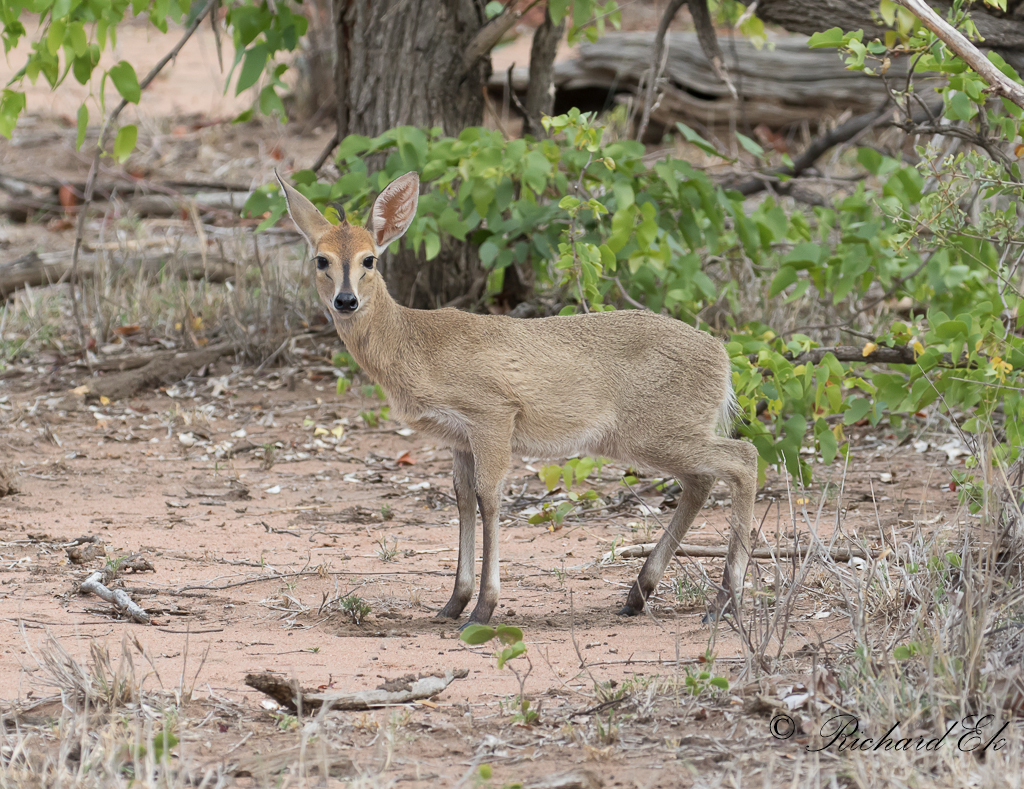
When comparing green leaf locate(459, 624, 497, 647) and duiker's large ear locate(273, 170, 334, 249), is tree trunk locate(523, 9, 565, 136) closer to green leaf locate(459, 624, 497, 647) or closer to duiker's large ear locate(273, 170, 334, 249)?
duiker's large ear locate(273, 170, 334, 249)

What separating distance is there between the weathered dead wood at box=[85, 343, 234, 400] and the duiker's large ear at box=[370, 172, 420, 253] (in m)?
4.04

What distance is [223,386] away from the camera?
28.4ft

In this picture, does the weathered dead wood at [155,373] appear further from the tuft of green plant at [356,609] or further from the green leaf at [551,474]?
the tuft of green plant at [356,609]

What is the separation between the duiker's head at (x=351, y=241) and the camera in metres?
4.88

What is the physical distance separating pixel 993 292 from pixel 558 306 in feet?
10.6

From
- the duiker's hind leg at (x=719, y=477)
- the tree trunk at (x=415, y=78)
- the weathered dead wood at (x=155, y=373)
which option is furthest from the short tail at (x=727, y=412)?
the weathered dead wood at (x=155, y=373)

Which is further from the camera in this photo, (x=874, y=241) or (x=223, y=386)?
(x=223, y=386)

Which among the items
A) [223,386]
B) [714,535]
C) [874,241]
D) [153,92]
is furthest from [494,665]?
[153,92]

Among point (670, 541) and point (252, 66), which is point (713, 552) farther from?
point (252, 66)

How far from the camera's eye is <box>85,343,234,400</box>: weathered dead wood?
8508mm

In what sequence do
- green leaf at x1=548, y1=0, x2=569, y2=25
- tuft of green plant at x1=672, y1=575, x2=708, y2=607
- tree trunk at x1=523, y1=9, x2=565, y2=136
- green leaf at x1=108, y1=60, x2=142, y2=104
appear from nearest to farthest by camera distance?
tuft of green plant at x1=672, y1=575, x2=708, y2=607 < green leaf at x1=108, y1=60, x2=142, y2=104 < green leaf at x1=548, y1=0, x2=569, y2=25 < tree trunk at x1=523, y1=9, x2=565, y2=136

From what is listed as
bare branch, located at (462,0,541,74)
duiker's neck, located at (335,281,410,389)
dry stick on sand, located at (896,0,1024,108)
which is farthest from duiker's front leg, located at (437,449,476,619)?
bare branch, located at (462,0,541,74)

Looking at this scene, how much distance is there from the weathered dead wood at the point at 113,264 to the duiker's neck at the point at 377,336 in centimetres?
488

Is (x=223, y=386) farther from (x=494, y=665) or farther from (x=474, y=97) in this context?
(x=494, y=665)
